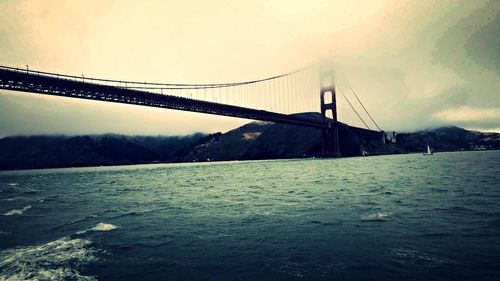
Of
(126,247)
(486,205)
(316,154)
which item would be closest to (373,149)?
(316,154)

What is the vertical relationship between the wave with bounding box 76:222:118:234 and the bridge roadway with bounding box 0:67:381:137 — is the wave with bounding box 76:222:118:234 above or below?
below

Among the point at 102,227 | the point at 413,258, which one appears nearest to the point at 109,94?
the point at 102,227

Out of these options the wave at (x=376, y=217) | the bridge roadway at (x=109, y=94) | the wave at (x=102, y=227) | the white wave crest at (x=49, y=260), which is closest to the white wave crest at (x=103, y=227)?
the wave at (x=102, y=227)

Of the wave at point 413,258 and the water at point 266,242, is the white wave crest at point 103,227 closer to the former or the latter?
the water at point 266,242

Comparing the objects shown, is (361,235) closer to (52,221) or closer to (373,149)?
(52,221)

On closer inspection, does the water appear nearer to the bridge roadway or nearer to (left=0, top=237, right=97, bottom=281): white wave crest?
(left=0, top=237, right=97, bottom=281): white wave crest

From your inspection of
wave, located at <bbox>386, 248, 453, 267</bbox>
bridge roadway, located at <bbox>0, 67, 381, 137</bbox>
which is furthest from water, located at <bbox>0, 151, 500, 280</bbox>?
bridge roadway, located at <bbox>0, 67, 381, 137</bbox>

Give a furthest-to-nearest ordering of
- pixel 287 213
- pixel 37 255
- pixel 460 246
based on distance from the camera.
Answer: pixel 287 213
pixel 37 255
pixel 460 246
